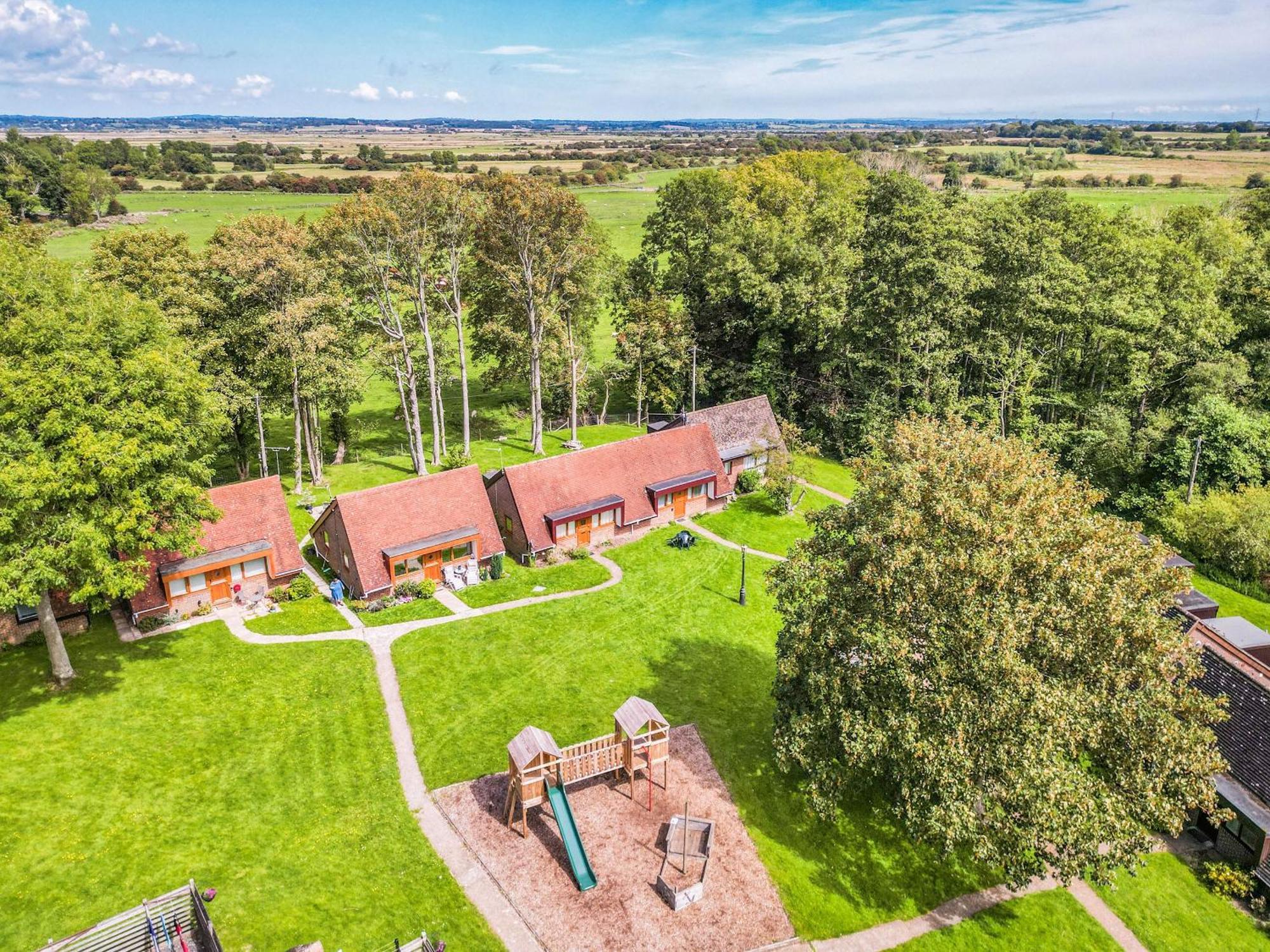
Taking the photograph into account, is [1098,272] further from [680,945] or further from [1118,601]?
[680,945]

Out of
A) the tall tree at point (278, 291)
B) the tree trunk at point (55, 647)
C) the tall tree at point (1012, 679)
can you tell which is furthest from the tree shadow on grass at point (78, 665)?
the tall tree at point (1012, 679)

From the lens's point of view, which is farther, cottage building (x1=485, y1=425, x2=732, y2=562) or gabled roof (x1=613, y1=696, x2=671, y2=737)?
cottage building (x1=485, y1=425, x2=732, y2=562)

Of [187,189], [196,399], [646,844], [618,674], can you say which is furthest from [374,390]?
[187,189]

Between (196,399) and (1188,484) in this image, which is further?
→ (1188,484)

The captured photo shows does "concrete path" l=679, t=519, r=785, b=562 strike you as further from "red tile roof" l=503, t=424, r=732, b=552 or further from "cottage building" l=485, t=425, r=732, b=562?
"red tile roof" l=503, t=424, r=732, b=552

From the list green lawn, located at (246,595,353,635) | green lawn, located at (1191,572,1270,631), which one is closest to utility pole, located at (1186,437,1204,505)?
green lawn, located at (1191,572,1270,631)

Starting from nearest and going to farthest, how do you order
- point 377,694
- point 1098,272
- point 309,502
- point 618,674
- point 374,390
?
point 377,694
point 618,674
point 309,502
point 1098,272
point 374,390
